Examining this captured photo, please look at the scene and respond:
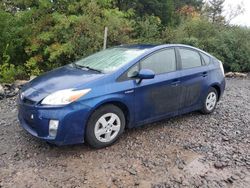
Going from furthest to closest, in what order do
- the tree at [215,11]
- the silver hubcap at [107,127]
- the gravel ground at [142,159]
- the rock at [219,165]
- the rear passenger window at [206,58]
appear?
the tree at [215,11] < the rear passenger window at [206,58] < the silver hubcap at [107,127] < the rock at [219,165] < the gravel ground at [142,159]

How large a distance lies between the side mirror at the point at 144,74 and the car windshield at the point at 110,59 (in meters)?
0.29

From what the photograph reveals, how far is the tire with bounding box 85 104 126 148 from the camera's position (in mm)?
4622

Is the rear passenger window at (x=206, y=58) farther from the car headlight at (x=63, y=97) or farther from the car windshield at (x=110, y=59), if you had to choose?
the car headlight at (x=63, y=97)

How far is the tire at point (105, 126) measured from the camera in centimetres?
462

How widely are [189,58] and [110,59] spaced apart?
61.2 inches

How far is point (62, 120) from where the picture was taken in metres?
Result: 4.32

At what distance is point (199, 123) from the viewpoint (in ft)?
20.2

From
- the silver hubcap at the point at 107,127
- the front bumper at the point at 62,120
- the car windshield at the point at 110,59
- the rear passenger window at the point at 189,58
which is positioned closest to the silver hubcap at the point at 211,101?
the rear passenger window at the point at 189,58

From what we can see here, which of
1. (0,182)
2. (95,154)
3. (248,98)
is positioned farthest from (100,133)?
(248,98)

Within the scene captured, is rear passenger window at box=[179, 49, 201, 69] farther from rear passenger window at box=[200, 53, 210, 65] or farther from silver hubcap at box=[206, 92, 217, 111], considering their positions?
silver hubcap at box=[206, 92, 217, 111]

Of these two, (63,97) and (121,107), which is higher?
(63,97)

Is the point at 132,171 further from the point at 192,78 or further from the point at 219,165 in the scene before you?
the point at 192,78

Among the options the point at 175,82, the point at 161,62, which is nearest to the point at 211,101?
the point at 175,82

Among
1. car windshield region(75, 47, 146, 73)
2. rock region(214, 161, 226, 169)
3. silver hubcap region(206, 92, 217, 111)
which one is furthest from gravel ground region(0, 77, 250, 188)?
car windshield region(75, 47, 146, 73)
